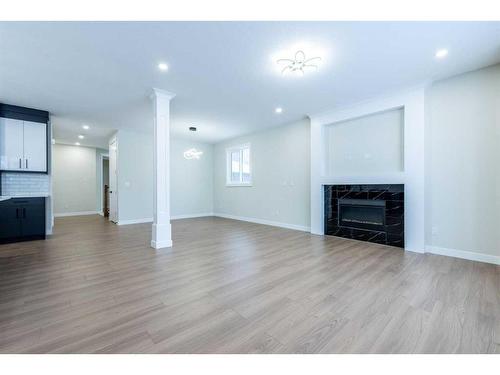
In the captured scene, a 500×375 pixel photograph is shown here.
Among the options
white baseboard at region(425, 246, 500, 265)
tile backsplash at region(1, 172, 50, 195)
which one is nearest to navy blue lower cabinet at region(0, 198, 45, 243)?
tile backsplash at region(1, 172, 50, 195)

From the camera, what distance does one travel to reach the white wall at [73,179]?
805cm

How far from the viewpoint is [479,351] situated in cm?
140

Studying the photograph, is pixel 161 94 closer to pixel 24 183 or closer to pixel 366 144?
pixel 24 183

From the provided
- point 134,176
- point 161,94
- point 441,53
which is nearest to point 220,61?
point 161,94

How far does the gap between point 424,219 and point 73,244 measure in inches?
244

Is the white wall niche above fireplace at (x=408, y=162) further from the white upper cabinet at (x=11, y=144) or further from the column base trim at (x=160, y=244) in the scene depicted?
the white upper cabinet at (x=11, y=144)

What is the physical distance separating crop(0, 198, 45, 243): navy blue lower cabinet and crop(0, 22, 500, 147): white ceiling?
196 centimetres

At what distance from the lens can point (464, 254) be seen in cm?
322

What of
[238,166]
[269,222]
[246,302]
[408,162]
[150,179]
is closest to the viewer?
[246,302]

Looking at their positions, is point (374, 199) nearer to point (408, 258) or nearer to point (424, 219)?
point (424, 219)

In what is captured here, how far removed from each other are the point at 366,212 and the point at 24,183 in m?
7.22

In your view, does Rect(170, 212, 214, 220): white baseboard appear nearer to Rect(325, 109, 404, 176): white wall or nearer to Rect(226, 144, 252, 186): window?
Rect(226, 144, 252, 186): window

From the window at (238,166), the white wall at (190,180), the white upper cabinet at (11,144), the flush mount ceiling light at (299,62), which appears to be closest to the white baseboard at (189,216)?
the white wall at (190,180)

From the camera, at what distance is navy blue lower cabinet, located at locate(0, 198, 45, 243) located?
415cm
